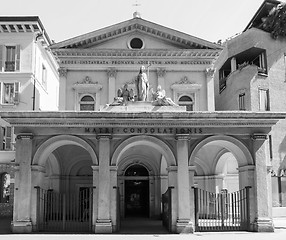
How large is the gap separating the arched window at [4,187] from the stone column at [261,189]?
59.6 feet

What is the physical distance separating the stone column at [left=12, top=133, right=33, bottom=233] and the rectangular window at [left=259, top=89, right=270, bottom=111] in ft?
61.9

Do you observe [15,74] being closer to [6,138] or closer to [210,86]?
[6,138]

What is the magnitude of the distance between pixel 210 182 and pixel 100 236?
32.0ft

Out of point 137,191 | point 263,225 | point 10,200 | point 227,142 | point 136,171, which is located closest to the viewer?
point 263,225

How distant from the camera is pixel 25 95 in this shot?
28.9 meters

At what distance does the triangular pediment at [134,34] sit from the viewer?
26.3 metres

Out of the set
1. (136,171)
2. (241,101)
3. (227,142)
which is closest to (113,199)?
(227,142)

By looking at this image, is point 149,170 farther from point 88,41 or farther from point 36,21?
point 36,21

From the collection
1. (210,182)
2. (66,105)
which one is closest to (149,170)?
(210,182)

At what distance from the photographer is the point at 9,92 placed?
95.1 ft

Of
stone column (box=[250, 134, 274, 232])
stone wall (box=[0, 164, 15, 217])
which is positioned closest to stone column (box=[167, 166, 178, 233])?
stone column (box=[250, 134, 274, 232])

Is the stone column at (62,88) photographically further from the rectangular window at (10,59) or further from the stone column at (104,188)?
the stone column at (104,188)

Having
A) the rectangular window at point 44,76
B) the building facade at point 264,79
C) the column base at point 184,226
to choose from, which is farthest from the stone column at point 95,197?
the rectangular window at point 44,76

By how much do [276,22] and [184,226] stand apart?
67.3ft
